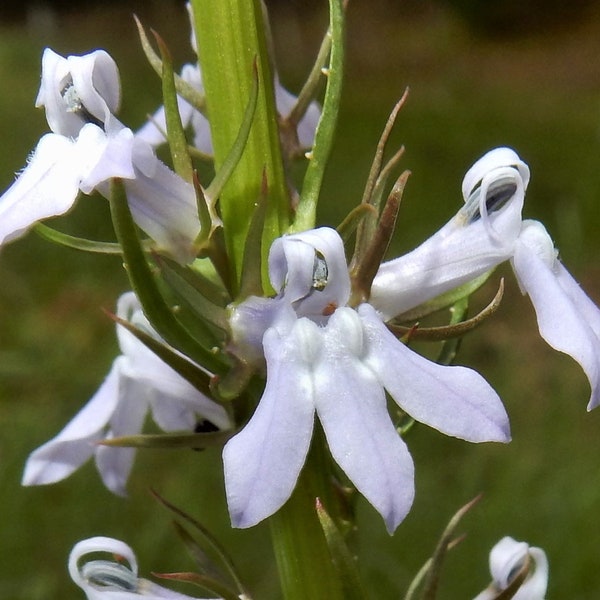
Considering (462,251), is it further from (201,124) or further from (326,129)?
(201,124)

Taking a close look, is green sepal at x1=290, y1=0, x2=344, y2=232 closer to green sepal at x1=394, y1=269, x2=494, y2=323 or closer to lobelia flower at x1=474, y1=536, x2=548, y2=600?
green sepal at x1=394, y1=269, x2=494, y2=323

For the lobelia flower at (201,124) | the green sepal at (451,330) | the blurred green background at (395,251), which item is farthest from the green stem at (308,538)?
the blurred green background at (395,251)

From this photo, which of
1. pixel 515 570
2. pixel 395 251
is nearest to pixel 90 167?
pixel 515 570

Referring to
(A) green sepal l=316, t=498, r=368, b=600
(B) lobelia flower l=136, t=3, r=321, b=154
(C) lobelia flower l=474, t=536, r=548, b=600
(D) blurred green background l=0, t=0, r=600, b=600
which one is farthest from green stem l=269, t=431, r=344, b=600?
(D) blurred green background l=0, t=0, r=600, b=600

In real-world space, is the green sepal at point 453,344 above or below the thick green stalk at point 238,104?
below

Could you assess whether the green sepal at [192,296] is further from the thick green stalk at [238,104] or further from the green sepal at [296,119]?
the green sepal at [296,119]

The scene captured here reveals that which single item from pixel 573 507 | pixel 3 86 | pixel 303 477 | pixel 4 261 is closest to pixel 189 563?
pixel 573 507

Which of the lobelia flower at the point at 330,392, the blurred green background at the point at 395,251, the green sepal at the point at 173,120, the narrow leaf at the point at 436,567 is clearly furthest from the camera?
the blurred green background at the point at 395,251
